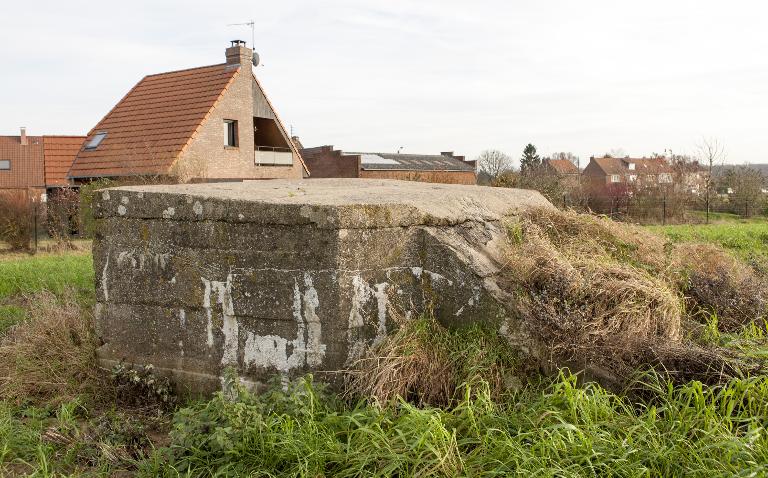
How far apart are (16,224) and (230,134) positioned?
8382mm

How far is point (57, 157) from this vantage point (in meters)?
23.8

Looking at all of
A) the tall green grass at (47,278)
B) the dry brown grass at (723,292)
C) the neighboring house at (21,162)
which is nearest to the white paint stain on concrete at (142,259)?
the tall green grass at (47,278)

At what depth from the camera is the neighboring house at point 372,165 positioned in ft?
115

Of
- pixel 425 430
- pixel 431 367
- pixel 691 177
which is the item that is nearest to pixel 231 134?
pixel 691 177

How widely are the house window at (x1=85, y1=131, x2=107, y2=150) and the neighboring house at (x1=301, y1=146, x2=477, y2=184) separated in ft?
48.0

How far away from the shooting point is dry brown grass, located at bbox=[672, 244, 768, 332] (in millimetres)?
4840

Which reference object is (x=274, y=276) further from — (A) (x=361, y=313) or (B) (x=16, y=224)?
(B) (x=16, y=224)

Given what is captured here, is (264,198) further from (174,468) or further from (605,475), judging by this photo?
(605,475)

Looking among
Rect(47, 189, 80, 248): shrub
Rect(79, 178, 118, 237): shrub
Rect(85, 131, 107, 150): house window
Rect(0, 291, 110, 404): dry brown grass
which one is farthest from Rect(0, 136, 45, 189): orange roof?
Rect(0, 291, 110, 404): dry brown grass

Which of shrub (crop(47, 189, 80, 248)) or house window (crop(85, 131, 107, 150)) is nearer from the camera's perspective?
shrub (crop(47, 189, 80, 248))

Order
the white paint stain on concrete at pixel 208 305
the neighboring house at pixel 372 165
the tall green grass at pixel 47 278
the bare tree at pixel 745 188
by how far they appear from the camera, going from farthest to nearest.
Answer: the neighboring house at pixel 372 165, the bare tree at pixel 745 188, the tall green grass at pixel 47 278, the white paint stain on concrete at pixel 208 305

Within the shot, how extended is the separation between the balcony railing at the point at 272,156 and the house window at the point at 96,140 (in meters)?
5.31

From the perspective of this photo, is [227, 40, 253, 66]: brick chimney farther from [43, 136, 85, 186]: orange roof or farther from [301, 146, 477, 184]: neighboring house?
[301, 146, 477, 184]: neighboring house

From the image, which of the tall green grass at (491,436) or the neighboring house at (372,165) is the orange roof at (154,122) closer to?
the neighboring house at (372,165)
